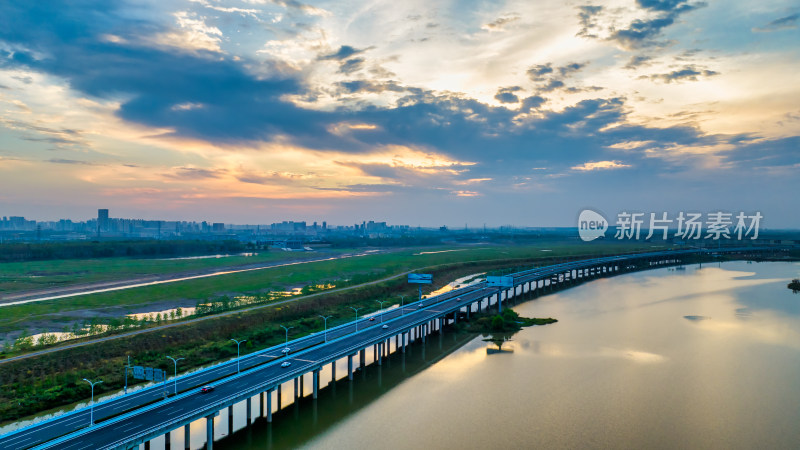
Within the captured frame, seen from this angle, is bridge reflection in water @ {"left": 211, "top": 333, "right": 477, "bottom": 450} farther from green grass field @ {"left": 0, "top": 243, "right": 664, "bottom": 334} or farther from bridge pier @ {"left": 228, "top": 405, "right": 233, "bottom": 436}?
green grass field @ {"left": 0, "top": 243, "right": 664, "bottom": 334}

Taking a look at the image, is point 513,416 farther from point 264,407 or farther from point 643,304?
point 643,304

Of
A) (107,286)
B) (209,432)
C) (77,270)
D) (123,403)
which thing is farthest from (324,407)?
(77,270)

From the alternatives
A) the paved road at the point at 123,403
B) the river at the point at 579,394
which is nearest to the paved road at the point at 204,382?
the paved road at the point at 123,403

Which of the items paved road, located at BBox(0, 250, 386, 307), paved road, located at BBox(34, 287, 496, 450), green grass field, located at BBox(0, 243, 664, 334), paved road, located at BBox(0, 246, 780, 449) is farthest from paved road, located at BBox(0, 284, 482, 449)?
paved road, located at BBox(0, 250, 386, 307)

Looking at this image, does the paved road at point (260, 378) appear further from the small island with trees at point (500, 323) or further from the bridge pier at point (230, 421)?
the small island with trees at point (500, 323)

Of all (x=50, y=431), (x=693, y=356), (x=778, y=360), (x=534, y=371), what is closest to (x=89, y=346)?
(x=50, y=431)

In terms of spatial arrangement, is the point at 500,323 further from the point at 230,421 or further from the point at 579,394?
the point at 230,421

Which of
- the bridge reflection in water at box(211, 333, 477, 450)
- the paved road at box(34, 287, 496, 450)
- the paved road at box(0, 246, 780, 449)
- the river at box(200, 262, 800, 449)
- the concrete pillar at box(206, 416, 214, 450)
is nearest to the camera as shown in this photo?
the paved road at box(34, 287, 496, 450)

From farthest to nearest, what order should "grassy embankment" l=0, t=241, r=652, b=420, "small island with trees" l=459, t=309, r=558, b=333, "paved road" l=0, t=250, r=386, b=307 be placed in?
"paved road" l=0, t=250, r=386, b=307, "small island with trees" l=459, t=309, r=558, b=333, "grassy embankment" l=0, t=241, r=652, b=420
